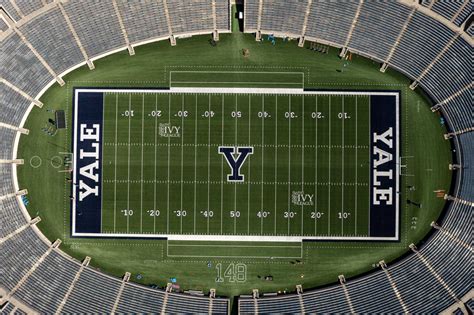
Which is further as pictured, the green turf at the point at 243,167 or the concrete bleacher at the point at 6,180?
the green turf at the point at 243,167

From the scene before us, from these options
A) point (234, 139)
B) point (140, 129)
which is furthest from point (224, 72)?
point (140, 129)

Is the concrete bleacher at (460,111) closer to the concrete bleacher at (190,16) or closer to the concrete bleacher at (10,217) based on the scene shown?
the concrete bleacher at (190,16)

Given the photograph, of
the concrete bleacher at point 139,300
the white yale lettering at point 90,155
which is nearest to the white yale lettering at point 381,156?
the concrete bleacher at point 139,300

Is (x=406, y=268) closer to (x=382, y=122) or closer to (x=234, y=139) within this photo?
(x=382, y=122)

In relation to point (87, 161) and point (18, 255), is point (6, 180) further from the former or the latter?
point (87, 161)

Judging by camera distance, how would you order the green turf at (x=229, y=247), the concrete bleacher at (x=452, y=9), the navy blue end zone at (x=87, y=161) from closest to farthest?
the concrete bleacher at (x=452, y=9)
the green turf at (x=229, y=247)
the navy blue end zone at (x=87, y=161)

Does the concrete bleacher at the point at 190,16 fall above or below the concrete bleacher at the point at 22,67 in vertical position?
above

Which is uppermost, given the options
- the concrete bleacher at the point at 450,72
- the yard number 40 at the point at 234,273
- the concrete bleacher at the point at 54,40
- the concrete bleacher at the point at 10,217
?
the concrete bleacher at the point at 54,40

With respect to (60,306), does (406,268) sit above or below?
above
